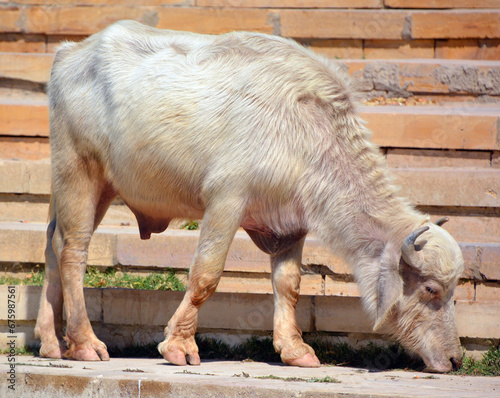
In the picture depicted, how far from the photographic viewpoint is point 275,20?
927 centimetres

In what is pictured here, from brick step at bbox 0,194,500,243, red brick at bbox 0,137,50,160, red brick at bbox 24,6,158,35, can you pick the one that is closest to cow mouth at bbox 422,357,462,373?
brick step at bbox 0,194,500,243

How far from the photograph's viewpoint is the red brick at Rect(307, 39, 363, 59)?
9266 millimetres

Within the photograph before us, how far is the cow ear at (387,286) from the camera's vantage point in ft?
15.9

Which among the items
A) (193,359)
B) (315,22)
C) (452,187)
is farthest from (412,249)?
(315,22)

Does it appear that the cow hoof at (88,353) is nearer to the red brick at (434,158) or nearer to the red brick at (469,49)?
the red brick at (434,158)

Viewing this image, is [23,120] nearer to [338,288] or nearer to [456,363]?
[338,288]

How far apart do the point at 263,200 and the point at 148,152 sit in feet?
3.20

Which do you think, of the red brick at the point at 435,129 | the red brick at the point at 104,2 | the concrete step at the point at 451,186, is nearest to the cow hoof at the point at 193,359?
the concrete step at the point at 451,186

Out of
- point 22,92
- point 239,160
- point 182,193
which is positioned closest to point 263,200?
point 239,160

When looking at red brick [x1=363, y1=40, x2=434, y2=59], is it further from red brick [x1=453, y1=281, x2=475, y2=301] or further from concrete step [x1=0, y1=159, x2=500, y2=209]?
red brick [x1=453, y1=281, x2=475, y2=301]

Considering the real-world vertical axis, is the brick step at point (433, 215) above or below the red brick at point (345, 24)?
below

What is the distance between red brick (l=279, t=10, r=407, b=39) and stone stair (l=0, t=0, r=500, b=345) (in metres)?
0.01

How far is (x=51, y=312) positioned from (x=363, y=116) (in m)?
3.80

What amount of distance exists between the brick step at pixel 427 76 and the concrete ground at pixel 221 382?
433 centimetres
